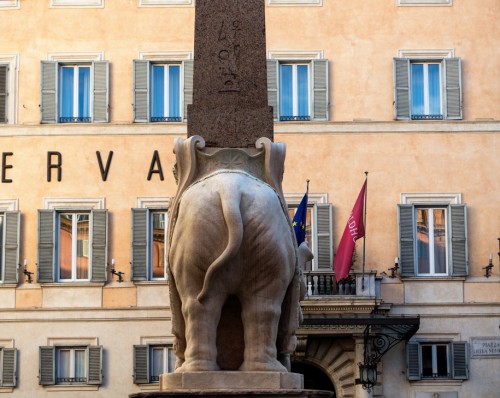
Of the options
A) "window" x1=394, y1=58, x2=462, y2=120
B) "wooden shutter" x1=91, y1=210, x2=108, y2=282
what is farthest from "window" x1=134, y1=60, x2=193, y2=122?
"window" x1=394, y1=58, x2=462, y2=120

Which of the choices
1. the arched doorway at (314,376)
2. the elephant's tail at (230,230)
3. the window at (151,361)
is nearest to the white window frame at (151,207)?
the window at (151,361)

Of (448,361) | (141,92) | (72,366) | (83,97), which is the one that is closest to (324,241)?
(448,361)

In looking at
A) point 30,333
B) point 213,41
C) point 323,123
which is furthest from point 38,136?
point 213,41

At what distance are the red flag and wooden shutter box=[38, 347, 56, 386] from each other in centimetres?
592

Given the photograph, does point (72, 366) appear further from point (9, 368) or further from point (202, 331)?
point (202, 331)

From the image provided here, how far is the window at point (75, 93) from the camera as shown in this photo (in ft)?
97.9

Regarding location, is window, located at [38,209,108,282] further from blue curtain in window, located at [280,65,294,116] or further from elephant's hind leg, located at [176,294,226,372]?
elephant's hind leg, located at [176,294,226,372]

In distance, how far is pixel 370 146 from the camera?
29.8 m

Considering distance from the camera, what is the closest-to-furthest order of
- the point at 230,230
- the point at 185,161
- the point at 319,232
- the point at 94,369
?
the point at 230,230
the point at 185,161
the point at 94,369
the point at 319,232

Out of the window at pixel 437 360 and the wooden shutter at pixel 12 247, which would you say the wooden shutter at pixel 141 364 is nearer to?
the wooden shutter at pixel 12 247

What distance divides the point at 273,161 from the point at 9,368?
2004 centimetres

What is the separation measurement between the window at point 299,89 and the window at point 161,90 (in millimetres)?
1744

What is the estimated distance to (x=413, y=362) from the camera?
95.0 feet

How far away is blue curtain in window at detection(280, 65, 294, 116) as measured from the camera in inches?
1180
